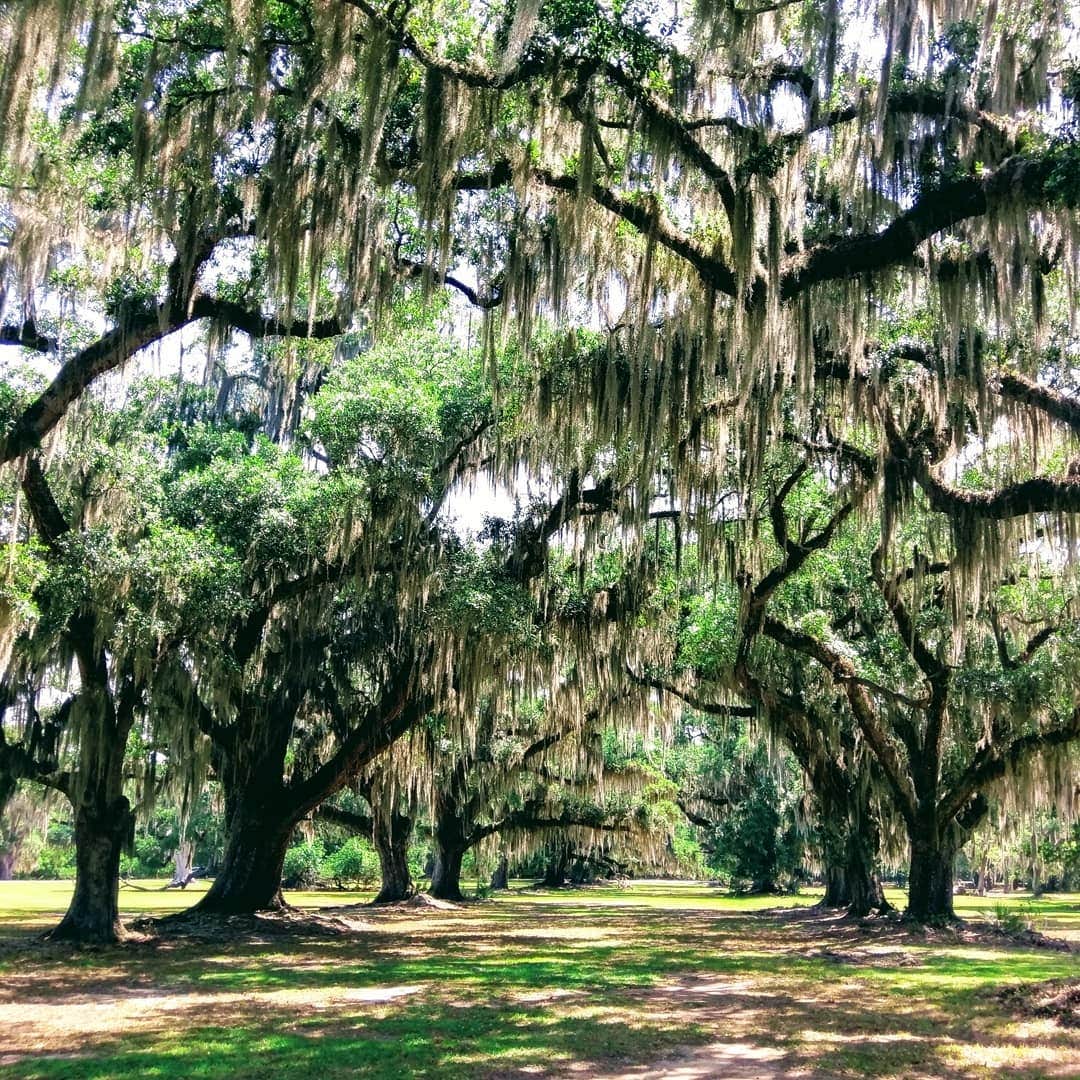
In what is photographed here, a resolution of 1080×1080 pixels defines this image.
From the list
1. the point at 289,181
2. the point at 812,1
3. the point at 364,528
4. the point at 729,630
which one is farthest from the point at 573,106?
the point at 729,630

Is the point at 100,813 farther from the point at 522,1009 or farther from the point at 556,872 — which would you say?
the point at 556,872

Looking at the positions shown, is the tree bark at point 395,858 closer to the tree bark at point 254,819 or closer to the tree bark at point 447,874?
the tree bark at point 447,874

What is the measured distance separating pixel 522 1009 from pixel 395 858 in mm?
17422

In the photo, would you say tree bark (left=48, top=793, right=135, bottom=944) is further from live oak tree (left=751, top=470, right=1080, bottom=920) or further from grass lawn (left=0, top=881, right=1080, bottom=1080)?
live oak tree (left=751, top=470, right=1080, bottom=920)

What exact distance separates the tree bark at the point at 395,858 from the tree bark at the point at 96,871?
10.9m

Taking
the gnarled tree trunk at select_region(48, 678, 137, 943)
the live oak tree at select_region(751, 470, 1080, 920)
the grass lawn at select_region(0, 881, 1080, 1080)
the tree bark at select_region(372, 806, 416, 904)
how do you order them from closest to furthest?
the grass lawn at select_region(0, 881, 1080, 1080) < the gnarled tree trunk at select_region(48, 678, 137, 943) < the live oak tree at select_region(751, 470, 1080, 920) < the tree bark at select_region(372, 806, 416, 904)

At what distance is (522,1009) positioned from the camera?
8.07 m

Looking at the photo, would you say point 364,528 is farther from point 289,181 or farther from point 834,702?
point 834,702

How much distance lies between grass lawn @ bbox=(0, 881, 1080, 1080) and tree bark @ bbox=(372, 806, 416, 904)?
8890 millimetres

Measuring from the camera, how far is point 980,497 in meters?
8.89

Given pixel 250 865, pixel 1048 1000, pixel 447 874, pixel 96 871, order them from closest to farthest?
pixel 1048 1000, pixel 96 871, pixel 250 865, pixel 447 874

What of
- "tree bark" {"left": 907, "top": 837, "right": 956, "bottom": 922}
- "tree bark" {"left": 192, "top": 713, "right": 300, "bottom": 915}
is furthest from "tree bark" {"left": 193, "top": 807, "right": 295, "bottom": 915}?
"tree bark" {"left": 907, "top": 837, "right": 956, "bottom": 922}

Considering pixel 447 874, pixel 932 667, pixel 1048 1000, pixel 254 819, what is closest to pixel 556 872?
pixel 447 874

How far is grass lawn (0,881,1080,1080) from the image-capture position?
5977mm
